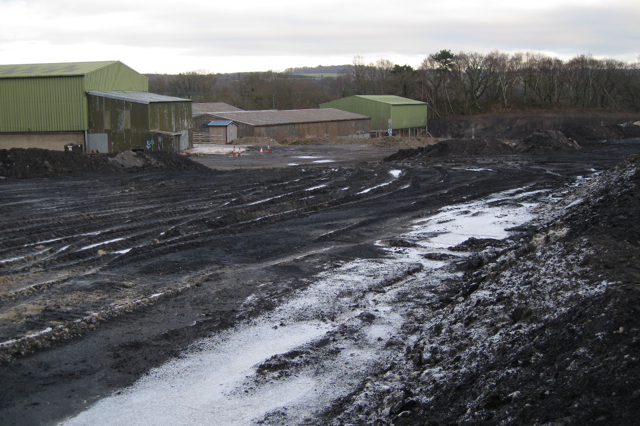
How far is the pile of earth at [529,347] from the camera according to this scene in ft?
14.1

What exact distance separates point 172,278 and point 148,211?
6467mm

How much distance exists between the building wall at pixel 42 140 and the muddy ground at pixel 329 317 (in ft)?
66.9

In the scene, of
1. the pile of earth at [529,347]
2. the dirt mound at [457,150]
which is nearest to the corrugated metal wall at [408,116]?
the dirt mound at [457,150]

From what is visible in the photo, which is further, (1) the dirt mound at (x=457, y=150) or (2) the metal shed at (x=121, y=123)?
(2) the metal shed at (x=121, y=123)

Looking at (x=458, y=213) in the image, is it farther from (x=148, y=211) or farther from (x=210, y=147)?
(x=210, y=147)

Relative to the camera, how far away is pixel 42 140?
37.8 metres

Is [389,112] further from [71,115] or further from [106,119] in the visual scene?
[71,115]

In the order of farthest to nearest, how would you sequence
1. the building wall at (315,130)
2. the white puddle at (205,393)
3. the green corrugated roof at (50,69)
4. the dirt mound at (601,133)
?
the building wall at (315,130), the dirt mound at (601,133), the green corrugated roof at (50,69), the white puddle at (205,393)

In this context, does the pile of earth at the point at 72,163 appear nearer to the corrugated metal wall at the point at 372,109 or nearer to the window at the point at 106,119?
the window at the point at 106,119

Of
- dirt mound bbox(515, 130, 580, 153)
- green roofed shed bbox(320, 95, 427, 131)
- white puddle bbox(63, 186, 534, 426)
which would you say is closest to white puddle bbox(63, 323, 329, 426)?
white puddle bbox(63, 186, 534, 426)

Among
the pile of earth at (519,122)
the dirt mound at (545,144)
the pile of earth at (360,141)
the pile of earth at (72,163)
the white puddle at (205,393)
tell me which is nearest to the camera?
the white puddle at (205,393)

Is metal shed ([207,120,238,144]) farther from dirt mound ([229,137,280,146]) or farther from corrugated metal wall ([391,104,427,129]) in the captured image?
corrugated metal wall ([391,104,427,129])

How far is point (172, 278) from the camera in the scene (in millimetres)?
9992

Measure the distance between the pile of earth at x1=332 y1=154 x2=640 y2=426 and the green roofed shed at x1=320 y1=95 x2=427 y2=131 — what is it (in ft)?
187
